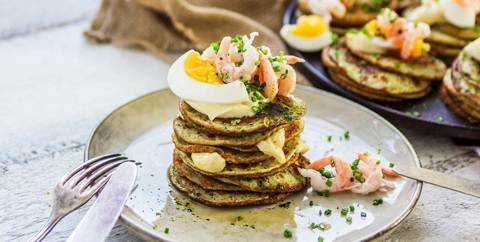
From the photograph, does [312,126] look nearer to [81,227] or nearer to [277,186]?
[277,186]

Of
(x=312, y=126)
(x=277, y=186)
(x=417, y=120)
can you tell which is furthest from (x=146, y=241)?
(x=417, y=120)

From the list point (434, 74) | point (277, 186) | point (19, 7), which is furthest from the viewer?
point (19, 7)

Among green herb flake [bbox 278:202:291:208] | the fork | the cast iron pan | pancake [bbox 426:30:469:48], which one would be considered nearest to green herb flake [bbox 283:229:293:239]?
green herb flake [bbox 278:202:291:208]

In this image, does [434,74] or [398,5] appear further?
[398,5]

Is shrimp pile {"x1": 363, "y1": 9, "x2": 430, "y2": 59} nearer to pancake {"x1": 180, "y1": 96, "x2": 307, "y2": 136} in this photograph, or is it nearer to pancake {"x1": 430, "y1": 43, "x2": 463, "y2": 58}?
pancake {"x1": 430, "y1": 43, "x2": 463, "y2": 58}

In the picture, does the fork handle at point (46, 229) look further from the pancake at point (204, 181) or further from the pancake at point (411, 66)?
the pancake at point (411, 66)

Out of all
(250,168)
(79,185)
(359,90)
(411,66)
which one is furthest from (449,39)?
(79,185)

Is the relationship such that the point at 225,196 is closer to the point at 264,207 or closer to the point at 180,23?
the point at 264,207
